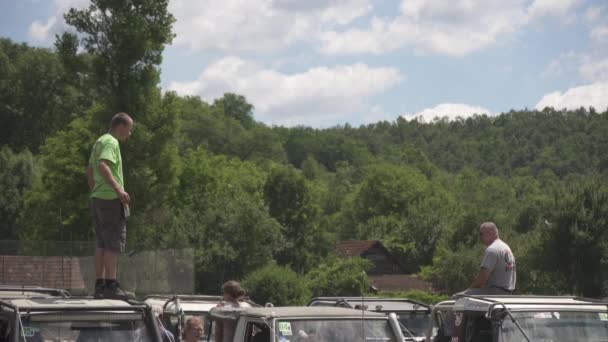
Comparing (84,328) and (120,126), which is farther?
(120,126)

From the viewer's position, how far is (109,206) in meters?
11.2

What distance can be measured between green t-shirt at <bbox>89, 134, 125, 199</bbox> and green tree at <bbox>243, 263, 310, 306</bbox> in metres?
40.8

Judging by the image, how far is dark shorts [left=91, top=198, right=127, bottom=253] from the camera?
11156 millimetres

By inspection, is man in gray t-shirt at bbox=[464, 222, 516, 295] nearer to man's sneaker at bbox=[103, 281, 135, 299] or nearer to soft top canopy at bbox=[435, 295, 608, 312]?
soft top canopy at bbox=[435, 295, 608, 312]

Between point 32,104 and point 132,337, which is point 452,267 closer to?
point 32,104

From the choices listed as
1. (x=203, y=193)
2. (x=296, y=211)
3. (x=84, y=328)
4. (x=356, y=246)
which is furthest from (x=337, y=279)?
(x=84, y=328)

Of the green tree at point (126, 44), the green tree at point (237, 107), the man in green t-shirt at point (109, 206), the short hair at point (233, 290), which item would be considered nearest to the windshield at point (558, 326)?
the short hair at point (233, 290)

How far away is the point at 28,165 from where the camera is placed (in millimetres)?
75000

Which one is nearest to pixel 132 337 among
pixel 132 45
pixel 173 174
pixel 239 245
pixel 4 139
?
pixel 132 45

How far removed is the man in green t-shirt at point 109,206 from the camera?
36.3 feet

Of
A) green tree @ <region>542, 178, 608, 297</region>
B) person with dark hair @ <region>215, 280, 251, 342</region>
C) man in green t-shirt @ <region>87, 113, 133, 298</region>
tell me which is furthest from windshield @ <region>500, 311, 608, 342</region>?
green tree @ <region>542, 178, 608, 297</region>

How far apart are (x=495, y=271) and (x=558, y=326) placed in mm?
2183

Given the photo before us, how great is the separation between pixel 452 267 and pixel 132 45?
40909mm

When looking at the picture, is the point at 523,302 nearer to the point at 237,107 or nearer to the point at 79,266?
the point at 79,266
